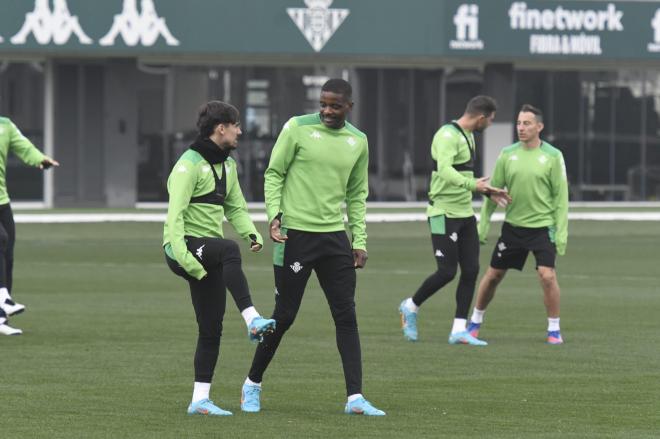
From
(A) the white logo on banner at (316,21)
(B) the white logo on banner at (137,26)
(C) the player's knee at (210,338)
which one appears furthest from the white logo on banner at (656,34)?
(C) the player's knee at (210,338)

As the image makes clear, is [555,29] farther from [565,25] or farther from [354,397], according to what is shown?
[354,397]

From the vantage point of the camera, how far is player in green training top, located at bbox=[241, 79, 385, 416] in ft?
32.3

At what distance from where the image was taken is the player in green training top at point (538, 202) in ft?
46.0

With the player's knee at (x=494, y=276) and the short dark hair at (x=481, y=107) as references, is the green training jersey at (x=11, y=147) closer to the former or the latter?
the short dark hair at (x=481, y=107)

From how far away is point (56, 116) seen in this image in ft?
132

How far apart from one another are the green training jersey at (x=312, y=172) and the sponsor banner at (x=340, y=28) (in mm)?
27261

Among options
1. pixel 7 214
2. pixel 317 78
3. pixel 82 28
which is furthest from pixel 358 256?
pixel 317 78

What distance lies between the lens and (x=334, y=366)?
12273mm

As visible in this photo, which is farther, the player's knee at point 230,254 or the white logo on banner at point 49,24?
the white logo on banner at point 49,24

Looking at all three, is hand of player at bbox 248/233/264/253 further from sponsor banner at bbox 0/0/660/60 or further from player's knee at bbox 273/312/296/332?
sponsor banner at bbox 0/0/660/60

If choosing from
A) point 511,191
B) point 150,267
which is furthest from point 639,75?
point 511,191

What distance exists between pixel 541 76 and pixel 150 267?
72.4ft

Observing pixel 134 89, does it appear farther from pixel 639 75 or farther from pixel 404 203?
pixel 639 75

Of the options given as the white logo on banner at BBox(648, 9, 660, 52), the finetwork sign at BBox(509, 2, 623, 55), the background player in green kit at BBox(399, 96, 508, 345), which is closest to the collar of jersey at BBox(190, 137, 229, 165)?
the background player in green kit at BBox(399, 96, 508, 345)
